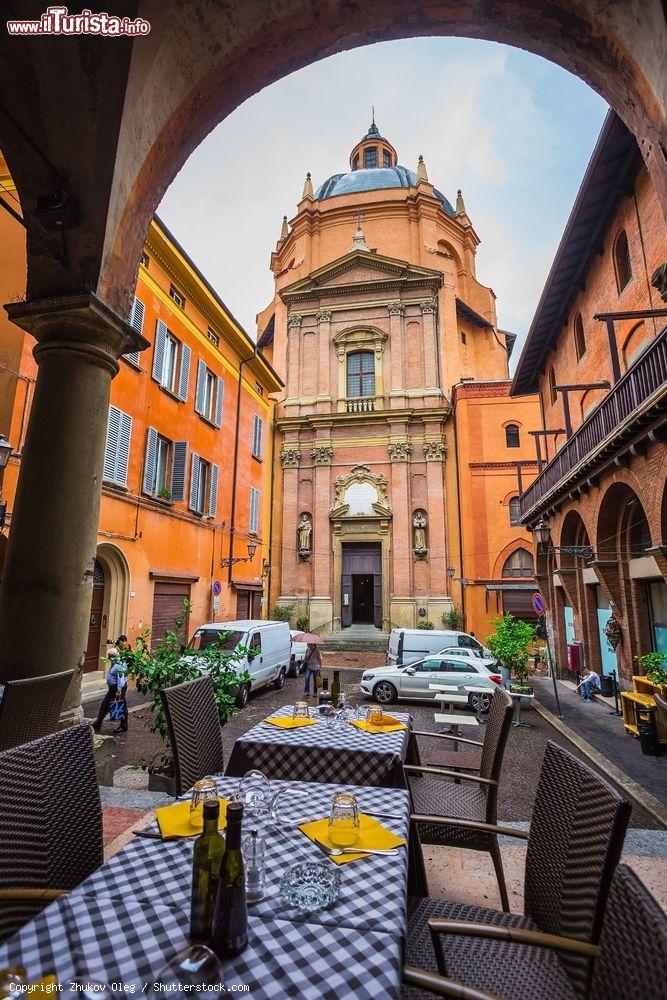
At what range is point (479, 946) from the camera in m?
1.97

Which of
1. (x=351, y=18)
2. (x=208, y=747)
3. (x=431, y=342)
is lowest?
(x=208, y=747)

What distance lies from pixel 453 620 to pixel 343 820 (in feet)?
66.0

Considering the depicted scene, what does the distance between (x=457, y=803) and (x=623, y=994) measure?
8.29 ft

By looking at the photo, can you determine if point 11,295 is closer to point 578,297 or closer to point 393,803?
point 393,803

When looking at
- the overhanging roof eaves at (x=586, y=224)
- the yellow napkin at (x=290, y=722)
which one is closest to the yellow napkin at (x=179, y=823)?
the yellow napkin at (x=290, y=722)

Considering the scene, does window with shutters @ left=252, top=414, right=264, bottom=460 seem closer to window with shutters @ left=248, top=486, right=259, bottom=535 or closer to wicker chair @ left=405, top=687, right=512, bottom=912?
window with shutters @ left=248, top=486, right=259, bottom=535

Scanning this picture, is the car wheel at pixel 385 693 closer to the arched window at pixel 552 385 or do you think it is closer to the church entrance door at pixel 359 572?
the arched window at pixel 552 385

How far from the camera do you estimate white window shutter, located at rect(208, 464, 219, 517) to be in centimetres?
1589

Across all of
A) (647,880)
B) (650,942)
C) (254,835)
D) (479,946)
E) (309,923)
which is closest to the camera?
(650,942)

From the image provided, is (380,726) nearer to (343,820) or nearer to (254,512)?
(343,820)

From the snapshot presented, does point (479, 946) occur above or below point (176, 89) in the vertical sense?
below

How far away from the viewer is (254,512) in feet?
64.7

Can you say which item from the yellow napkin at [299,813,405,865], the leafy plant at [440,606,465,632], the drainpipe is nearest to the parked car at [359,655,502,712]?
the drainpipe

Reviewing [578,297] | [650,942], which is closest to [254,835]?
[650,942]
